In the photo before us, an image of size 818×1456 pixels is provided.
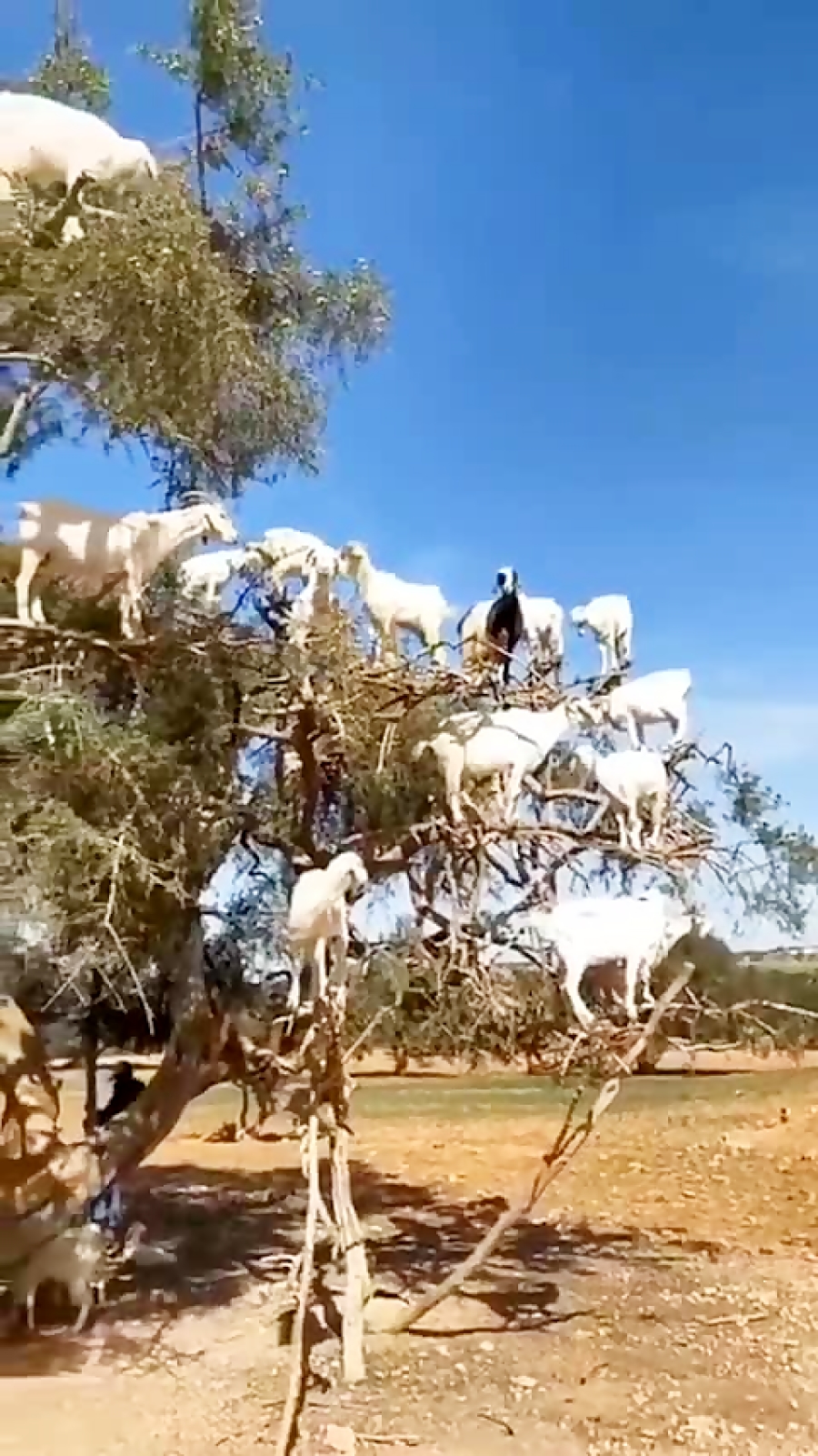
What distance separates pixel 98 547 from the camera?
546cm

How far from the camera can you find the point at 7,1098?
6859 millimetres

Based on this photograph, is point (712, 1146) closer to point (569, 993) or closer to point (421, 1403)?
point (569, 993)

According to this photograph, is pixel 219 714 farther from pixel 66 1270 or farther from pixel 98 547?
pixel 66 1270

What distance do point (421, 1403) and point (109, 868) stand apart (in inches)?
82.2

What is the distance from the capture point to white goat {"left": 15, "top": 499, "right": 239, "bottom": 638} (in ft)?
17.7

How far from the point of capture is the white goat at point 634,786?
6.18m

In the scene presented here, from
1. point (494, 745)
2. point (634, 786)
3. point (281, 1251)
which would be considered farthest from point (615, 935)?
point (281, 1251)

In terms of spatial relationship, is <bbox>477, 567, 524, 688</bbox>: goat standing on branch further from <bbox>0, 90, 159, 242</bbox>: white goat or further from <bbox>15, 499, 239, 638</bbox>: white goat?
<bbox>0, 90, 159, 242</bbox>: white goat

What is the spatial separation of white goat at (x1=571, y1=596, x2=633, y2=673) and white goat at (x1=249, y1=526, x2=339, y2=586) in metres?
1.15

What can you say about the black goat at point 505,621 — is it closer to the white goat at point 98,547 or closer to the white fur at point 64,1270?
Answer: the white goat at point 98,547

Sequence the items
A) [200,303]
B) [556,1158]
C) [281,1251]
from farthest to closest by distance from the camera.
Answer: [281,1251] → [556,1158] → [200,303]

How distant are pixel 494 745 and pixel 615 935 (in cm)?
86

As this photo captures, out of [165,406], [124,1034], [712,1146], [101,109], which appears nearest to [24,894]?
[165,406]

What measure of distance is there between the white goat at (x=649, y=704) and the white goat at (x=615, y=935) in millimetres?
635
